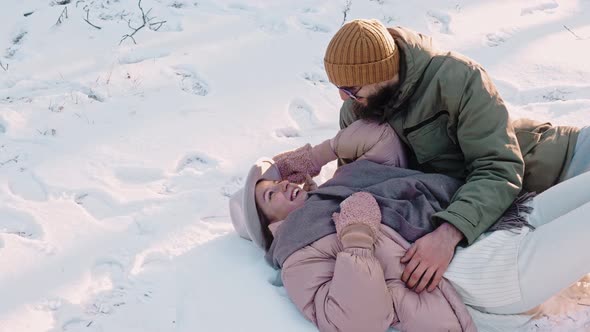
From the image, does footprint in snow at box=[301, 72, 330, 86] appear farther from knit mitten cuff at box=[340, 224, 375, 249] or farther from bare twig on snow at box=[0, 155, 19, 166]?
knit mitten cuff at box=[340, 224, 375, 249]

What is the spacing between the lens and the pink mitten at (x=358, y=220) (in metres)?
2.49

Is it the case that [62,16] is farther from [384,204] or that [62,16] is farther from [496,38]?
[384,204]

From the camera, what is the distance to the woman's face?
2.90 meters

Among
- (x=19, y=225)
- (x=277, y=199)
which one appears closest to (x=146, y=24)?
(x=19, y=225)

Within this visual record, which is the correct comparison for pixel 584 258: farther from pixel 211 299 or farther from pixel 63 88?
pixel 63 88

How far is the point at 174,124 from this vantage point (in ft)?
13.5

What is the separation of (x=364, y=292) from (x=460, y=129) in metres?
0.82

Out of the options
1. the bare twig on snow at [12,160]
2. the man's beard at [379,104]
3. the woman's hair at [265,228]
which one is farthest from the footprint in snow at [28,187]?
the man's beard at [379,104]

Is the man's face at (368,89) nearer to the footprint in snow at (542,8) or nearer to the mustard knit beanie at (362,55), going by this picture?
the mustard knit beanie at (362,55)

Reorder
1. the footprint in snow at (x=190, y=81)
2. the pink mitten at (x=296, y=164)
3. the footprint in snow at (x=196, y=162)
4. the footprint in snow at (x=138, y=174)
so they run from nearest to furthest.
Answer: the pink mitten at (x=296, y=164) → the footprint in snow at (x=138, y=174) → the footprint in snow at (x=196, y=162) → the footprint in snow at (x=190, y=81)

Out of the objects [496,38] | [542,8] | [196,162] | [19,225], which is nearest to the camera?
[19,225]

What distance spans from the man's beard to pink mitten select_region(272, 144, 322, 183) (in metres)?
0.31

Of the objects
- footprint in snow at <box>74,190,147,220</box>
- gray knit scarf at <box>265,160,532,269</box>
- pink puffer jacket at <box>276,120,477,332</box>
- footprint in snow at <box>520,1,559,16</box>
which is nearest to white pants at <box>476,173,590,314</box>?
gray knit scarf at <box>265,160,532,269</box>

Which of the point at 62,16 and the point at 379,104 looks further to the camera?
the point at 62,16
